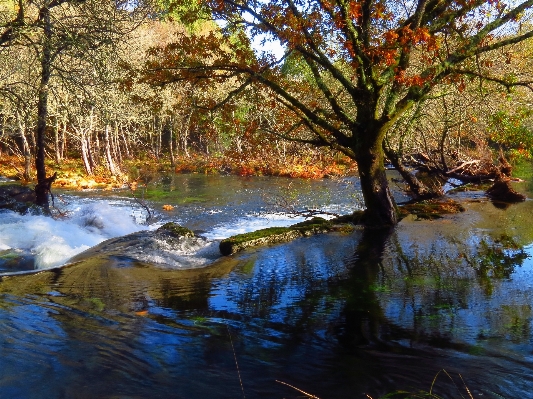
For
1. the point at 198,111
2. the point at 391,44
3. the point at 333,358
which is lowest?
the point at 333,358

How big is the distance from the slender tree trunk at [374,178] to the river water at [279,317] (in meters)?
0.60

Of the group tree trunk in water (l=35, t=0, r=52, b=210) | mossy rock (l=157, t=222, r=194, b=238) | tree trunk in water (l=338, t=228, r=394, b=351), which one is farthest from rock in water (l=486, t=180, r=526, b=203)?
tree trunk in water (l=35, t=0, r=52, b=210)

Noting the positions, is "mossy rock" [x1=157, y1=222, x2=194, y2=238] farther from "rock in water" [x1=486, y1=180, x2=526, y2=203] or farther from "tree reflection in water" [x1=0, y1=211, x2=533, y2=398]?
"rock in water" [x1=486, y1=180, x2=526, y2=203]

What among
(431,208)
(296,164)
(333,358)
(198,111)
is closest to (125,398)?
(333,358)

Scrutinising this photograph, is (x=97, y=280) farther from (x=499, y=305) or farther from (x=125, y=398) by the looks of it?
(x=499, y=305)

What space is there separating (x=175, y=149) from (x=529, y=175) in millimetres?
36458

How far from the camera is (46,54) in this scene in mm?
10578

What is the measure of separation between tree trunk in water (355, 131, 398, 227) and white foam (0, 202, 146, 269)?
7298mm

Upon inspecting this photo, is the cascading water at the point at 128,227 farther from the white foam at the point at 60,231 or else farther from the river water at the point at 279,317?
the river water at the point at 279,317

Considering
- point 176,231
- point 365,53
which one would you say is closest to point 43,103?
point 176,231

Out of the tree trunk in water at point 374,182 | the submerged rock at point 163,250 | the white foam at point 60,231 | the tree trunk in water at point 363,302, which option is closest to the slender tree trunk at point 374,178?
the tree trunk in water at point 374,182

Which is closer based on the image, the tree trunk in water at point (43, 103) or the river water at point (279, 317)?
the river water at point (279, 317)

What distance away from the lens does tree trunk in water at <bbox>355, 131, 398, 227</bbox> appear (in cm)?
1193

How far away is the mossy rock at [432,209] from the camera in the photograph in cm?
1369
